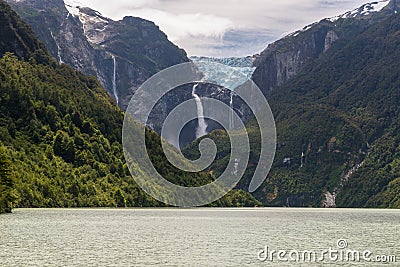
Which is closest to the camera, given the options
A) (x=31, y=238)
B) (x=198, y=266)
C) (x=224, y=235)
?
(x=198, y=266)

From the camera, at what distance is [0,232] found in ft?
319

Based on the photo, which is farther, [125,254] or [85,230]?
[85,230]

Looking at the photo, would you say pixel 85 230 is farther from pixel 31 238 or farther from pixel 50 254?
pixel 50 254

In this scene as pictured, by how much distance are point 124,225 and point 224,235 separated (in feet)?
79.2

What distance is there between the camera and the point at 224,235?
104625mm

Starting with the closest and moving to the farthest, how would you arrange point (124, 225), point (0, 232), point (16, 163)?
point (0, 232) < point (124, 225) < point (16, 163)

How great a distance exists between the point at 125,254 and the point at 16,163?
119m

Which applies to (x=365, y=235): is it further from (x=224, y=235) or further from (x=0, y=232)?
(x=0, y=232)

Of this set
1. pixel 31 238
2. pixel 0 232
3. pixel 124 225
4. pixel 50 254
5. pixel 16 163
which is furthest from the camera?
pixel 16 163

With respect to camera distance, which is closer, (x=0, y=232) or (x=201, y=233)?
(x=0, y=232)

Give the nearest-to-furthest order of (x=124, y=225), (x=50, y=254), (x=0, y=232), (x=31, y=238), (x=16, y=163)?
(x=50, y=254), (x=31, y=238), (x=0, y=232), (x=124, y=225), (x=16, y=163)

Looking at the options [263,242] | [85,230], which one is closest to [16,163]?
[85,230]

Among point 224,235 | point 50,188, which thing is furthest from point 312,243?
point 50,188

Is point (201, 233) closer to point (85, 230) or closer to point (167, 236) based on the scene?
point (167, 236)
